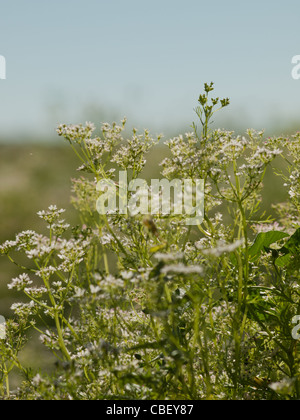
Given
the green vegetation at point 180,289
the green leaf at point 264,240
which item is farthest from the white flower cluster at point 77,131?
the green leaf at point 264,240

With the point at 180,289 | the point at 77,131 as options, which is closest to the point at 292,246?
the point at 180,289

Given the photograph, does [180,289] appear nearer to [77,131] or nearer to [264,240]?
[264,240]

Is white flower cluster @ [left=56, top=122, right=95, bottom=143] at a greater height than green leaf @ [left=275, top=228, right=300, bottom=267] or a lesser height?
greater

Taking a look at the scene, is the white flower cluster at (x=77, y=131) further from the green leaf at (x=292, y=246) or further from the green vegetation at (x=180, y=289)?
the green leaf at (x=292, y=246)

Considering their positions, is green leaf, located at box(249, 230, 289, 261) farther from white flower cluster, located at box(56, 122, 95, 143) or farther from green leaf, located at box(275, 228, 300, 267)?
white flower cluster, located at box(56, 122, 95, 143)

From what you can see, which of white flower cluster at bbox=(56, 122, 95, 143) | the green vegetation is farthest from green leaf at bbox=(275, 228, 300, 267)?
white flower cluster at bbox=(56, 122, 95, 143)

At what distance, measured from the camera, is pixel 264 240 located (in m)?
1.31

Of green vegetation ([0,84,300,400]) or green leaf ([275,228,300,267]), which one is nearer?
green vegetation ([0,84,300,400])

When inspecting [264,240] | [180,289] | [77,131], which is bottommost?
[180,289]

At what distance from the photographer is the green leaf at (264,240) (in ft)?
4.26

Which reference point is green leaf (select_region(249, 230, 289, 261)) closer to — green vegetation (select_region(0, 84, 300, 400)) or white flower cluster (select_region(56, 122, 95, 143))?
green vegetation (select_region(0, 84, 300, 400))

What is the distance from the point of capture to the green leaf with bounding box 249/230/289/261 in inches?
51.1

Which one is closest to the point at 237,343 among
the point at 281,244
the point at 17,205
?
the point at 281,244
